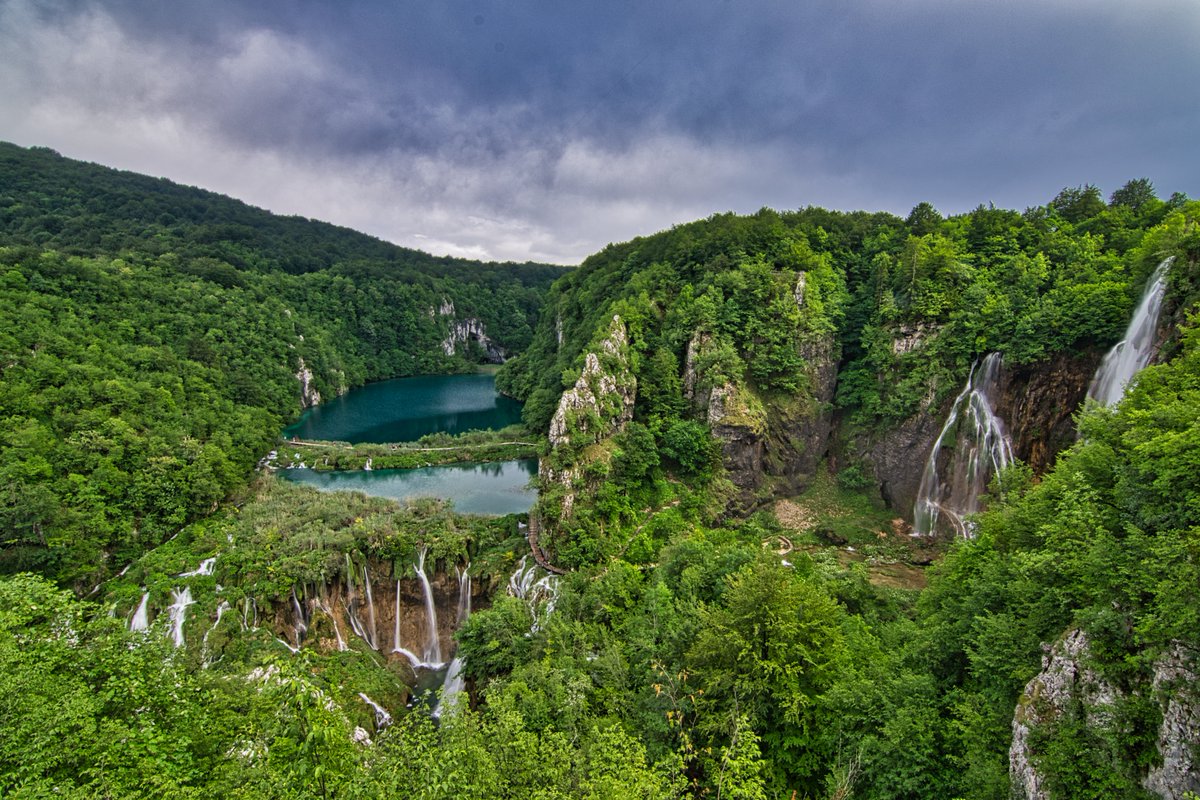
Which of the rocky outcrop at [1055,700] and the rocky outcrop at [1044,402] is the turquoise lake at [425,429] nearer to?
the rocky outcrop at [1055,700]

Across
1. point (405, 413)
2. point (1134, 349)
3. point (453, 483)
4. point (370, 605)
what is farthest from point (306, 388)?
point (1134, 349)

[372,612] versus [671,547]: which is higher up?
[671,547]

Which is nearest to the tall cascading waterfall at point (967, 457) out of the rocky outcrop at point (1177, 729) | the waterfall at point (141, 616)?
the rocky outcrop at point (1177, 729)

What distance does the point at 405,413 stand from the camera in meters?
65.8

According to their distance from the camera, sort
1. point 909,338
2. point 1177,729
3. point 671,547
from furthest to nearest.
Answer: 1. point 909,338
2. point 671,547
3. point 1177,729

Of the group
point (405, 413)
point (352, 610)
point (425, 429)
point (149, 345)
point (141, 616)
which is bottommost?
point (352, 610)

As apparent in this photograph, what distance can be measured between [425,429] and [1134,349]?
58558mm

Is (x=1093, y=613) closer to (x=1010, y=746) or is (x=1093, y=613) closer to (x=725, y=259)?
(x=1010, y=746)

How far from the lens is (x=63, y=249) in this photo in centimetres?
5497

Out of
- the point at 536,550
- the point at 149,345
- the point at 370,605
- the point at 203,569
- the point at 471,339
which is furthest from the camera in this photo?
the point at 471,339

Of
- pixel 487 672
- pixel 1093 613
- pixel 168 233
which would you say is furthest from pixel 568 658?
pixel 168 233

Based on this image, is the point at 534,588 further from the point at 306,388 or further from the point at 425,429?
the point at 306,388

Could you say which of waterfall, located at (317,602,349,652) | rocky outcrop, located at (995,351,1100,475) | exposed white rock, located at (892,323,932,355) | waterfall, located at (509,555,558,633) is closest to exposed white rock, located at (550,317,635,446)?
waterfall, located at (509,555,558,633)

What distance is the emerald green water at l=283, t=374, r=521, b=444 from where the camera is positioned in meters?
56.6
